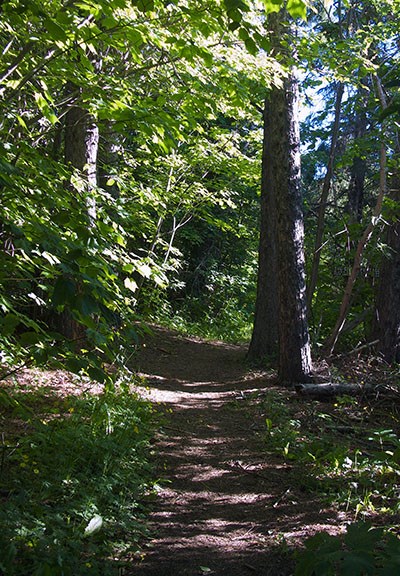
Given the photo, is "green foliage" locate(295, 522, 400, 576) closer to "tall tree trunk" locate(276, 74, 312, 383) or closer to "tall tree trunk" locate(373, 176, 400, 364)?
"tall tree trunk" locate(276, 74, 312, 383)

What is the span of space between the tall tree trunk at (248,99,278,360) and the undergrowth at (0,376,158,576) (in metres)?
5.37

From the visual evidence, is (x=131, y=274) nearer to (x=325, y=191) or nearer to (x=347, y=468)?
(x=347, y=468)

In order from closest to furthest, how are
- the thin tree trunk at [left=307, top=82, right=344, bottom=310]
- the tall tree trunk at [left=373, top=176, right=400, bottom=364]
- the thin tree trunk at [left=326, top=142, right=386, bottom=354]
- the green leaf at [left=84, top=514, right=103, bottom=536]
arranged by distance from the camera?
the green leaf at [left=84, top=514, right=103, bottom=536] < the thin tree trunk at [left=326, top=142, right=386, bottom=354] < the tall tree trunk at [left=373, top=176, right=400, bottom=364] < the thin tree trunk at [left=307, top=82, right=344, bottom=310]

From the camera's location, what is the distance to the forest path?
314 cm

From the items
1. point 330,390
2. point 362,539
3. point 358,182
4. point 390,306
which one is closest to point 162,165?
point 390,306

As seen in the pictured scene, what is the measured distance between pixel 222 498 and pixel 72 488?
1285mm

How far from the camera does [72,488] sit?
3537mm

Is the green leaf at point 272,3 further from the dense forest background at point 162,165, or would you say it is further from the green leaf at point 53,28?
the green leaf at point 53,28

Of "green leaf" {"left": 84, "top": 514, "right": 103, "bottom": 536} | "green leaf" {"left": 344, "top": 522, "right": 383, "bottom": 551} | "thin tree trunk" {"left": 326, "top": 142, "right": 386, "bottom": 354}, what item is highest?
"thin tree trunk" {"left": 326, "top": 142, "right": 386, "bottom": 354}

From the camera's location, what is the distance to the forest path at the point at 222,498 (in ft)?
10.3

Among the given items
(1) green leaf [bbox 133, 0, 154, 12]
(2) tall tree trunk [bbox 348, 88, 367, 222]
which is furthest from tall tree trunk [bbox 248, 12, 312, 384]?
(2) tall tree trunk [bbox 348, 88, 367, 222]

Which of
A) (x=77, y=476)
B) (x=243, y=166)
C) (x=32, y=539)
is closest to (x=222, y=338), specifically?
(x=243, y=166)

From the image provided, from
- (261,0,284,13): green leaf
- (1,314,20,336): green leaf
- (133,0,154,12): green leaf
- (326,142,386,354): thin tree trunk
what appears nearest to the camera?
(1,314,20,336): green leaf

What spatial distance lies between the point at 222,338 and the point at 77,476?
12.0 m
